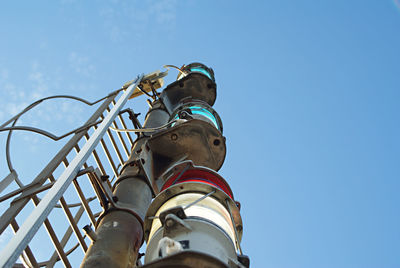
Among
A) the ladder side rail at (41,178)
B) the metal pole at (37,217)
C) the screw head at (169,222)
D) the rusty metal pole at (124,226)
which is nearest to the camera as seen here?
the metal pole at (37,217)

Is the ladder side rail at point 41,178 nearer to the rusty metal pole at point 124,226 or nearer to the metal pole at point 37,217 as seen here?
the metal pole at point 37,217

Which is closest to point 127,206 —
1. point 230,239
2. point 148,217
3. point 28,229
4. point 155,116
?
point 148,217

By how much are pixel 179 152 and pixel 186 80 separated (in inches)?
136

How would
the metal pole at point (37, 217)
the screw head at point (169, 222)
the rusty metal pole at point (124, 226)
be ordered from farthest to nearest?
the rusty metal pole at point (124, 226) → the screw head at point (169, 222) → the metal pole at point (37, 217)

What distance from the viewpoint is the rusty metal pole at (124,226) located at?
150 inches

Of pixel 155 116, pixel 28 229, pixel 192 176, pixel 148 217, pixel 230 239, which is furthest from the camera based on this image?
pixel 155 116

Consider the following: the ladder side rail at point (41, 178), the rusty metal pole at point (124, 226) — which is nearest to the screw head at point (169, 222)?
the rusty metal pole at point (124, 226)

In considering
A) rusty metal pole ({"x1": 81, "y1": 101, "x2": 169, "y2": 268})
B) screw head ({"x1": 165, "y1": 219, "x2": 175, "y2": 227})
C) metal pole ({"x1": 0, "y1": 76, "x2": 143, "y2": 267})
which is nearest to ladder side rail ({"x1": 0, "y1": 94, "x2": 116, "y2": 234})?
metal pole ({"x1": 0, "y1": 76, "x2": 143, "y2": 267})

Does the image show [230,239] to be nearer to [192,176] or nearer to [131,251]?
[192,176]

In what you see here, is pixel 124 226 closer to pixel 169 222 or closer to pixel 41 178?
pixel 41 178

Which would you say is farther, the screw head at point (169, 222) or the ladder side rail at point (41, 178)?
the ladder side rail at point (41, 178)

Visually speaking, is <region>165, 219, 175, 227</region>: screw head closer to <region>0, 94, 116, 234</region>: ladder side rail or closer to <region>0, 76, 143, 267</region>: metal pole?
<region>0, 76, 143, 267</region>: metal pole

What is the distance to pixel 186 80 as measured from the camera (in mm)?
8836

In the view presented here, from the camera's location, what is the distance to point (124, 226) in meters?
4.30
